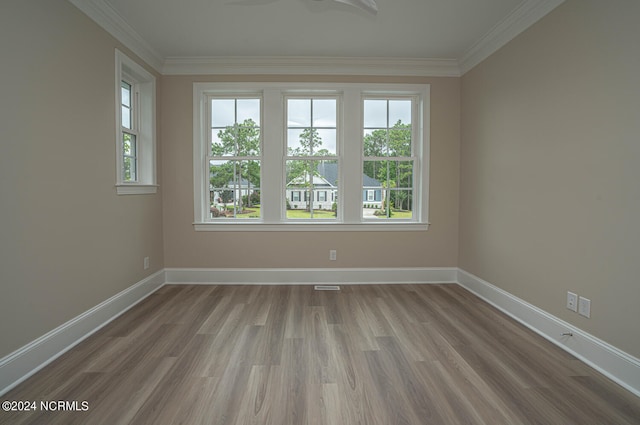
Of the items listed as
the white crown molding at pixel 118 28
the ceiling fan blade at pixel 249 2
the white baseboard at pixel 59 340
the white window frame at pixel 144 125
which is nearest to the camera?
A: the white baseboard at pixel 59 340

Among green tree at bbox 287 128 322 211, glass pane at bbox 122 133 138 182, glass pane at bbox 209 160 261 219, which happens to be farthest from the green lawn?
glass pane at bbox 122 133 138 182

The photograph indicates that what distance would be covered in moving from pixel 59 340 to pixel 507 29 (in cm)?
461

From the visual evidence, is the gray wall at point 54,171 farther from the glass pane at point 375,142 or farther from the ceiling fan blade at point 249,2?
the glass pane at point 375,142

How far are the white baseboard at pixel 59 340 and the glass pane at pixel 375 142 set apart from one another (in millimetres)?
3136

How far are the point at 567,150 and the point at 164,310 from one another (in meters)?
3.79

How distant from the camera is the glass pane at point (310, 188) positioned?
4.16 meters

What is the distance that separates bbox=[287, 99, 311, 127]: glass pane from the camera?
4133 mm

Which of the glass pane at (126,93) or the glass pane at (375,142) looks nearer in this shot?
the glass pane at (126,93)

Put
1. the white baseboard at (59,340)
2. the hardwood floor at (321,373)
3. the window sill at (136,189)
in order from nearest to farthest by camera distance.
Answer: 1. the hardwood floor at (321,373)
2. the white baseboard at (59,340)
3. the window sill at (136,189)

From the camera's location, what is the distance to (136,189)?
3387 mm

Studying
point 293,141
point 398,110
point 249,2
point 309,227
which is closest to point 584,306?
point 309,227

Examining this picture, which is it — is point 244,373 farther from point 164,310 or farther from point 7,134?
point 7,134

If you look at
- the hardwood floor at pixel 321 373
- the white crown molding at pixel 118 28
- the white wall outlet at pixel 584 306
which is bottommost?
the hardwood floor at pixel 321 373

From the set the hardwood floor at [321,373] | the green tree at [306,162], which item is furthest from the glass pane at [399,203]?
the hardwood floor at [321,373]
